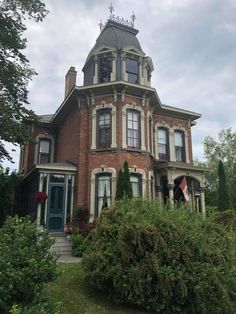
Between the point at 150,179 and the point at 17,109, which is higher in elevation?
the point at 17,109

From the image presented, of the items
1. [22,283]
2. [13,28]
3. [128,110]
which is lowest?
[22,283]

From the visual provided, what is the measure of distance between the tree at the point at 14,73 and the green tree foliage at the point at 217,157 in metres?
22.0

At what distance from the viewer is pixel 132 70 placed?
18062 millimetres

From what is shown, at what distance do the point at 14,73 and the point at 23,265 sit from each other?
1229cm

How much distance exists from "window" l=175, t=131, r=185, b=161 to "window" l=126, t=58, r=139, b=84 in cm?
451

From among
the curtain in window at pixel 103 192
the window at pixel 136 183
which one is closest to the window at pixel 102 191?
the curtain in window at pixel 103 192

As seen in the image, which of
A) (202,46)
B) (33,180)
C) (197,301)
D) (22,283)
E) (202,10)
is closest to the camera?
(22,283)

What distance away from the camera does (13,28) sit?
1596 cm

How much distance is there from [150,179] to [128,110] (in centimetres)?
381

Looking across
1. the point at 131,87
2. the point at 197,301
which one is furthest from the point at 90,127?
the point at 197,301

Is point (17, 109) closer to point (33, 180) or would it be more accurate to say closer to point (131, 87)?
point (33, 180)

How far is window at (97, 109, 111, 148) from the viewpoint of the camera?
16.6 metres

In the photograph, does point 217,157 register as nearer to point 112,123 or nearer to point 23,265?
point 112,123

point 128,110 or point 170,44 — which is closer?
point 170,44
